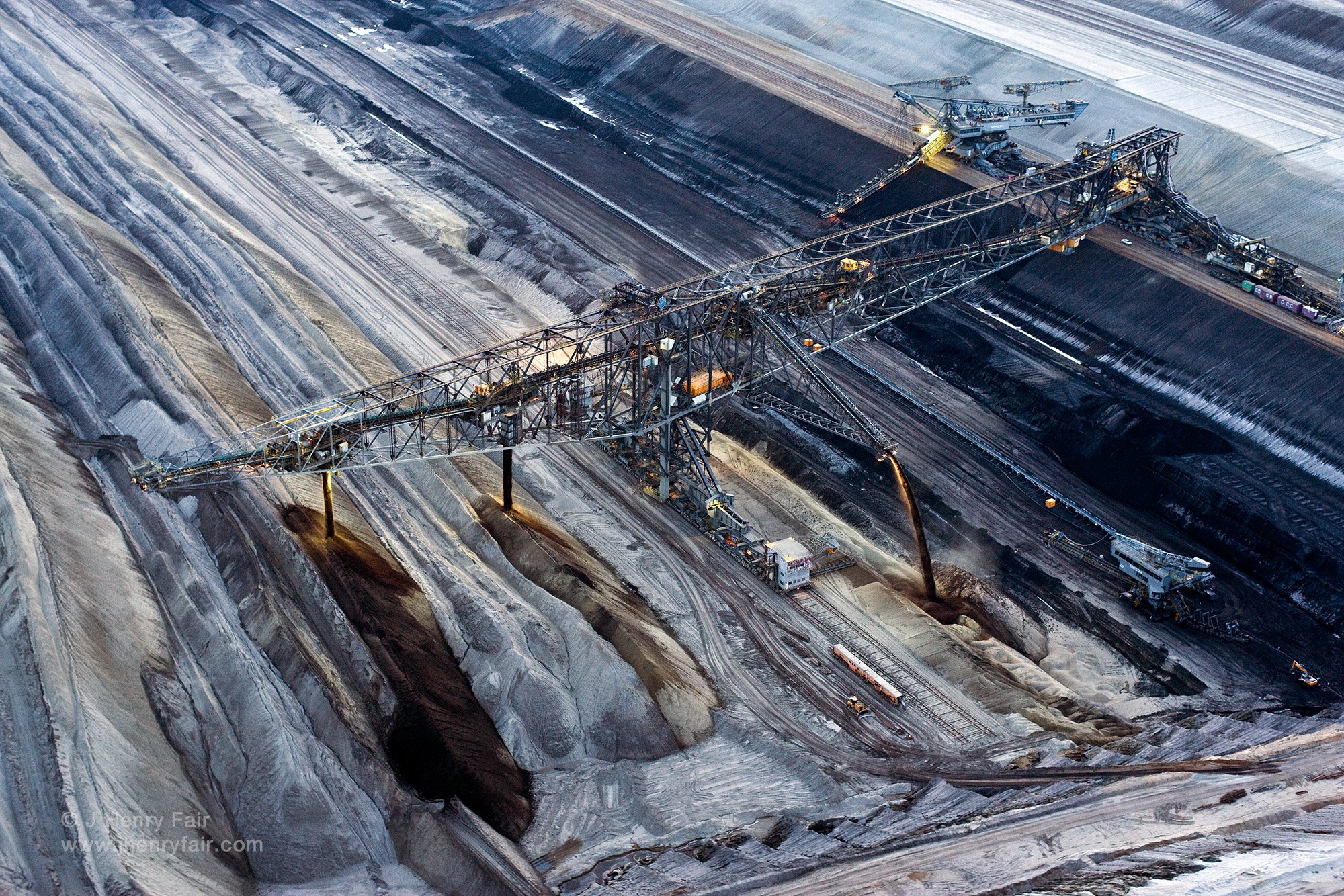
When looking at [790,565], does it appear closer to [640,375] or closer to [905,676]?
[905,676]

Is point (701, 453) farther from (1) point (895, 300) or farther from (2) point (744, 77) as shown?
(2) point (744, 77)

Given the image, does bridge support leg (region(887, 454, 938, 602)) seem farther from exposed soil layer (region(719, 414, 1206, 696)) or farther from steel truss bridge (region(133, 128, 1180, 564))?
steel truss bridge (region(133, 128, 1180, 564))

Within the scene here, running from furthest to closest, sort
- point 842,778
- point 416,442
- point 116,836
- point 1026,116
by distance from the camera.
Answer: point 1026,116 → point 416,442 → point 842,778 → point 116,836

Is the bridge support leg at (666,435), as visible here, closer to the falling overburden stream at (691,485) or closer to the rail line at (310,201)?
the falling overburden stream at (691,485)

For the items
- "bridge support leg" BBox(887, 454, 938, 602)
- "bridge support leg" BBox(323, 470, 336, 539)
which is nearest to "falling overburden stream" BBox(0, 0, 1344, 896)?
"bridge support leg" BBox(323, 470, 336, 539)

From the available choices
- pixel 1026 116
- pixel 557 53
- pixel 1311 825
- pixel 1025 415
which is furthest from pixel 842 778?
pixel 557 53
